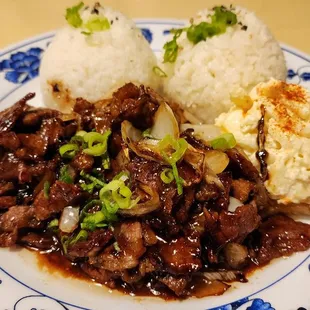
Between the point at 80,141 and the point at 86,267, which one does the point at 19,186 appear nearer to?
the point at 80,141

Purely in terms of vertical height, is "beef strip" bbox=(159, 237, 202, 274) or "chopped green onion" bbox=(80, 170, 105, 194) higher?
"chopped green onion" bbox=(80, 170, 105, 194)

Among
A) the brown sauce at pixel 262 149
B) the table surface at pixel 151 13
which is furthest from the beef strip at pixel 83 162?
the table surface at pixel 151 13

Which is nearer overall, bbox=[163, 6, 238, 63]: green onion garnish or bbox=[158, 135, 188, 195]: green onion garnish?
bbox=[158, 135, 188, 195]: green onion garnish

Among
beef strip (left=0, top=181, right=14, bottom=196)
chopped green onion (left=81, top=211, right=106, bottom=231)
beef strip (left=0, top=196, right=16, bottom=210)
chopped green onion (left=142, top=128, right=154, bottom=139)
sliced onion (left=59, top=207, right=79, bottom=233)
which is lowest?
beef strip (left=0, top=196, right=16, bottom=210)

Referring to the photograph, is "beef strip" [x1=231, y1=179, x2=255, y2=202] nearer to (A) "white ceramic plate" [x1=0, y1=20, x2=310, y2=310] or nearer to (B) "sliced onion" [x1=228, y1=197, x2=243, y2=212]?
(B) "sliced onion" [x1=228, y1=197, x2=243, y2=212]

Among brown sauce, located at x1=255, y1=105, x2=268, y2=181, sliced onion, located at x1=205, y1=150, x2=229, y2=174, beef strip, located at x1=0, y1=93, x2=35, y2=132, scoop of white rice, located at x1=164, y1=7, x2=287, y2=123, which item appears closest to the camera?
sliced onion, located at x1=205, y1=150, x2=229, y2=174

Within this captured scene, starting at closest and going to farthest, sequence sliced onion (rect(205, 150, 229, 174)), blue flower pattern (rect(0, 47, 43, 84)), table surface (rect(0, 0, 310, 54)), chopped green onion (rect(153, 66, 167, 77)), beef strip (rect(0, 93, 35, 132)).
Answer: sliced onion (rect(205, 150, 229, 174)) < beef strip (rect(0, 93, 35, 132)) < chopped green onion (rect(153, 66, 167, 77)) < blue flower pattern (rect(0, 47, 43, 84)) < table surface (rect(0, 0, 310, 54))

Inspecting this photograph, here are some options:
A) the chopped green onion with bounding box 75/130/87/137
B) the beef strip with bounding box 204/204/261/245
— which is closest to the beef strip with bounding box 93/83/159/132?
the chopped green onion with bounding box 75/130/87/137
